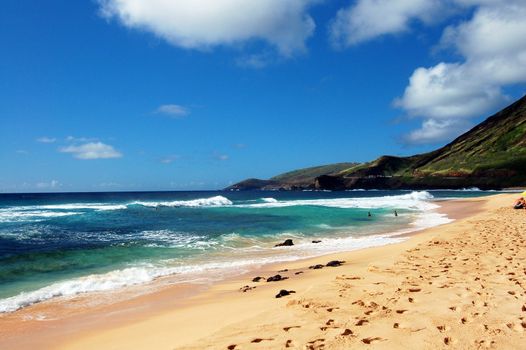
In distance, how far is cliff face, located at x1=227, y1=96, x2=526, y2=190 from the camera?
407ft

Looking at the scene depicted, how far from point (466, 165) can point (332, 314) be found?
150629mm

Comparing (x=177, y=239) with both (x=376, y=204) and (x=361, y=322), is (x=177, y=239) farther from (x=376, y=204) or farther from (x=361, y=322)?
(x=376, y=204)

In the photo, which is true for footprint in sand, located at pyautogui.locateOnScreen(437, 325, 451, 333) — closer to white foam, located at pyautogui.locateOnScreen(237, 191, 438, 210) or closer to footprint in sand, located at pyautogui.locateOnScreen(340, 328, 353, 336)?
footprint in sand, located at pyautogui.locateOnScreen(340, 328, 353, 336)

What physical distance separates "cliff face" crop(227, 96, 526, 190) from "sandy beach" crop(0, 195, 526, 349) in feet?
414

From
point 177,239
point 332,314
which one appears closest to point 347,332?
point 332,314

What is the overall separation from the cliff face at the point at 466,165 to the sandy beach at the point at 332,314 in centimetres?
12631

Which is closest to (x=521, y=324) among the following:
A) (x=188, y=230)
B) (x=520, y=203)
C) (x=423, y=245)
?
(x=423, y=245)

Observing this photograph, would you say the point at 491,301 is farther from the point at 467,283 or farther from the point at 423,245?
the point at 423,245

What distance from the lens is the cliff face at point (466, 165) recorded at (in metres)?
124

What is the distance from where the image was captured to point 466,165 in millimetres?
138125

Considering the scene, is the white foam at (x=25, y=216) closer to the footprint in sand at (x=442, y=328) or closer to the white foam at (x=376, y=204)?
the white foam at (x=376, y=204)

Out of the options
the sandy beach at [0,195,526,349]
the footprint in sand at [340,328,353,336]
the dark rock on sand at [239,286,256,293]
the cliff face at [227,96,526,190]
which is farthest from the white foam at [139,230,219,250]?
the cliff face at [227,96,526,190]

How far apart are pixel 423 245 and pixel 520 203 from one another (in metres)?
23.4

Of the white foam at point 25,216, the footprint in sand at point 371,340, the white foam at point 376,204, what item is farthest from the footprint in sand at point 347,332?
the white foam at point 376,204
